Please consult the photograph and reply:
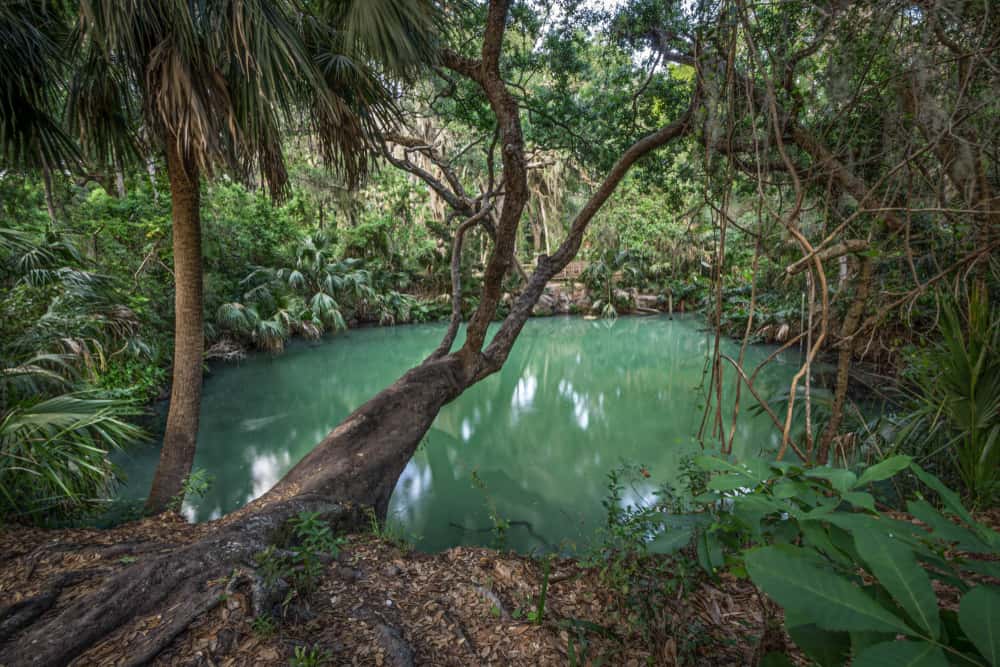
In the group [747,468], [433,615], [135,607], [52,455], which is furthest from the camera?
[52,455]

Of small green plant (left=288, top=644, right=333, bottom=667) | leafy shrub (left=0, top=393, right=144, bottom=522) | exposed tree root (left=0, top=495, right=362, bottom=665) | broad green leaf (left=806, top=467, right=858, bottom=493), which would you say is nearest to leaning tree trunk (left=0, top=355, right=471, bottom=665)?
exposed tree root (left=0, top=495, right=362, bottom=665)

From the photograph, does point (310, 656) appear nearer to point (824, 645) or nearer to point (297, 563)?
point (297, 563)

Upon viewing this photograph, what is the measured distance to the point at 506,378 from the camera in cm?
1108

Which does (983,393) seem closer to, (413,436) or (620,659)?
(620,659)

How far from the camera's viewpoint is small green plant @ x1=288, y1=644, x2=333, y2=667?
4.45 feet

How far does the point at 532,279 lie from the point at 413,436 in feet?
7.06

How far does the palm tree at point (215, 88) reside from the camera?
2.53m

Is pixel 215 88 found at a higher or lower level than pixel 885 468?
higher

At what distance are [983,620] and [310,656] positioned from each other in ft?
5.38

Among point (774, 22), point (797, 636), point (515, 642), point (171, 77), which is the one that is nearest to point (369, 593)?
point (515, 642)

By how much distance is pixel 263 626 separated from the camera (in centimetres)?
149

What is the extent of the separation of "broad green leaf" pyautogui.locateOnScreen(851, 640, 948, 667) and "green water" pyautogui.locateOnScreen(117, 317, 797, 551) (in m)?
1.74

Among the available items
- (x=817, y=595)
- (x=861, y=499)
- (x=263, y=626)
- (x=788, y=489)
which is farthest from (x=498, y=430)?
(x=817, y=595)

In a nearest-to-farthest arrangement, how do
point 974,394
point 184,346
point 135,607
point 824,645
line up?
point 824,645 → point 135,607 → point 974,394 → point 184,346
